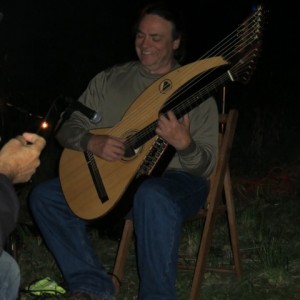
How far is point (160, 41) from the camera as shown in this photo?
3.16 meters

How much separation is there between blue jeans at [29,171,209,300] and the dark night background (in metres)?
5.43

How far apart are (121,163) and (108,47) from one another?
8.52 metres

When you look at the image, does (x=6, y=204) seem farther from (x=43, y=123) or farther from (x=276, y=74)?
(x=276, y=74)

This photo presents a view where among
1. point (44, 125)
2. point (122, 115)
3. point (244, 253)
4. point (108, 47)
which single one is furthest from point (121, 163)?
point (108, 47)

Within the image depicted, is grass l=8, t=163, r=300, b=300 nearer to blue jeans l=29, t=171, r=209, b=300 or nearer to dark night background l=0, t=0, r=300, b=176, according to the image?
blue jeans l=29, t=171, r=209, b=300

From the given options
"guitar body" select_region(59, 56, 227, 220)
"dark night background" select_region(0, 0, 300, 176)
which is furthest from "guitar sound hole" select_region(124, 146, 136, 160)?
"dark night background" select_region(0, 0, 300, 176)

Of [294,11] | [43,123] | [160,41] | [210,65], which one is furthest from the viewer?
[294,11]

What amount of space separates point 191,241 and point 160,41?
4.78 ft

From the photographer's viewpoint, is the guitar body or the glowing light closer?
the glowing light

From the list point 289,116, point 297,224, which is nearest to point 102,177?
point 297,224

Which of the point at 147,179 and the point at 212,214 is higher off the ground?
the point at 147,179

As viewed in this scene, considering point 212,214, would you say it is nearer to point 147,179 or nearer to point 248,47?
point 147,179

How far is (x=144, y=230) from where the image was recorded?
8.48ft

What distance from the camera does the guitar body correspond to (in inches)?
111
